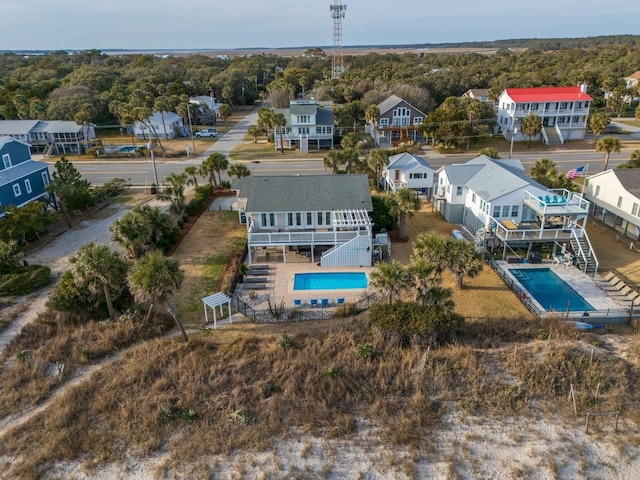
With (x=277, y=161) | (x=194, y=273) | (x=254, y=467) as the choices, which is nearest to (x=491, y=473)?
(x=254, y=467)

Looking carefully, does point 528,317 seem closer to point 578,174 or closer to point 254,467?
point 254,467

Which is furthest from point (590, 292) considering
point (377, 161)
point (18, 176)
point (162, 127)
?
point (162, 127)

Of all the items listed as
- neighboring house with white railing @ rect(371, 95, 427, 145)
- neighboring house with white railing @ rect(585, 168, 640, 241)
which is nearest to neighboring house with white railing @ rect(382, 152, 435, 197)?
neighboring house with white railing @ rect(585, 168, 640, 241)

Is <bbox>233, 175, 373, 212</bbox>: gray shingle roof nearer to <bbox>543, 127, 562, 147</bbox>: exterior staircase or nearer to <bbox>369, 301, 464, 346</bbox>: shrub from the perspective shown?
<bbox>369, 301, 464, 346</bbox>: shrub

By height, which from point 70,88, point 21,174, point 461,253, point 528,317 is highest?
point 70,88

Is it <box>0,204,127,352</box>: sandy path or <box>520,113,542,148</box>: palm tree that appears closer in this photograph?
<box>0,204,127,352</box>: sandy path

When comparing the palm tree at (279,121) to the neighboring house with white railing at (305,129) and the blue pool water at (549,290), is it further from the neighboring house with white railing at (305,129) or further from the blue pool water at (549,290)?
the blue pool water at (549,290)

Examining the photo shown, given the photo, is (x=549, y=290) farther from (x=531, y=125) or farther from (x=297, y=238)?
(x=531, y=125)
